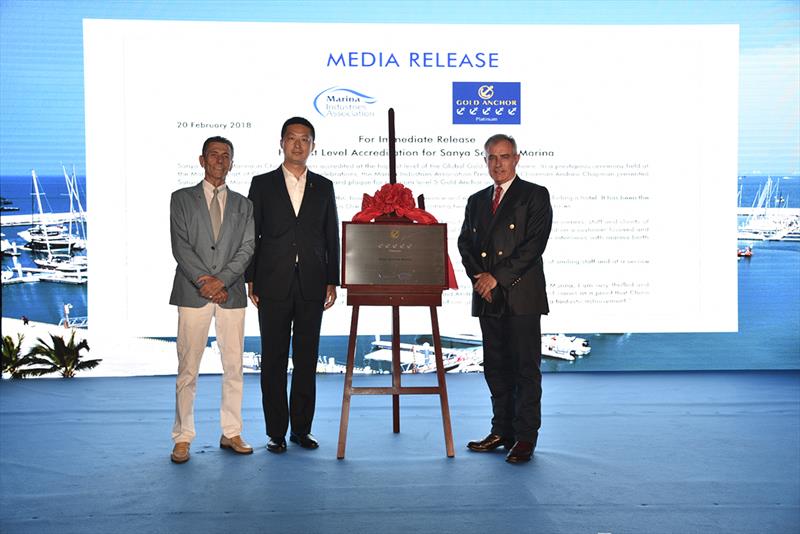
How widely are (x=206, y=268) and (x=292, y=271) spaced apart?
0.43 m

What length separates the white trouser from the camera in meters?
3.95

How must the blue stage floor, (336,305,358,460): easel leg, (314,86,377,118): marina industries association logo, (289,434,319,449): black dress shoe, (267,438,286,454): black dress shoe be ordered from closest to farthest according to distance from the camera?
the blue stage floor < (336,305,358,460): easel leg < (267,438,286,454): black dress shoe < (289,434,319,449): black dress shoe < (314,86,377,118): marina industries association logo

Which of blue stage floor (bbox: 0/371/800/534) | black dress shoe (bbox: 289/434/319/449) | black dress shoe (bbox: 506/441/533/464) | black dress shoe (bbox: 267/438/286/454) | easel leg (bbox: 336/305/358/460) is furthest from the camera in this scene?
black dress shoe (bbox: 289/434/319/449)

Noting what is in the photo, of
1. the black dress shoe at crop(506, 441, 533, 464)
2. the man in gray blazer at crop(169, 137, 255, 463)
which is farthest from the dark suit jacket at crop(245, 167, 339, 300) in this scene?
the black dress shoe at crop(506, 441, 533, 464)

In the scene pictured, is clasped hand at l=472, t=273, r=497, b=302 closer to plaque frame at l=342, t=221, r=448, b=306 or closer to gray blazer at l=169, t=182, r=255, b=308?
plaque frame at l=342, t=221, r=448, b=306

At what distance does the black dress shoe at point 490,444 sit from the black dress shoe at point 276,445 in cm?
92

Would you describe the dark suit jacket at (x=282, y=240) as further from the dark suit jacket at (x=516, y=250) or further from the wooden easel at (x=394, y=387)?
the dark suit jacket at (x=516, y=250)

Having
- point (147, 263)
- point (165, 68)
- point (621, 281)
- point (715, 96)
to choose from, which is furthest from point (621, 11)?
point (147, 263)

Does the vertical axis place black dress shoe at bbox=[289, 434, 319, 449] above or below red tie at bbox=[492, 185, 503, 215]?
below

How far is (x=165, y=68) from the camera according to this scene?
21.9ft

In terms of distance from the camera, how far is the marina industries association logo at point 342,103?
6.79 metres

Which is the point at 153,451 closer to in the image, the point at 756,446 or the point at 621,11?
the point at 756,446

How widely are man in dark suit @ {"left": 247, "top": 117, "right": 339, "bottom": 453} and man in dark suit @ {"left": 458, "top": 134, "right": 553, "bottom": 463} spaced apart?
75 cm

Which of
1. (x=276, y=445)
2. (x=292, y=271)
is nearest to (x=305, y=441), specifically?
(x=276, y=445)
